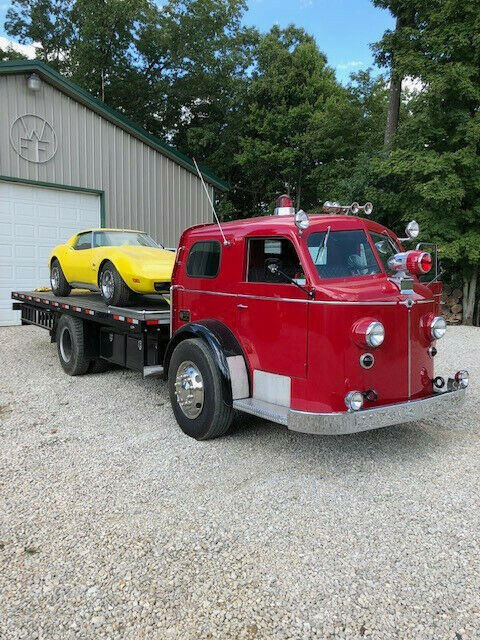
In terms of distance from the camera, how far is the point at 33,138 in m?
12.2

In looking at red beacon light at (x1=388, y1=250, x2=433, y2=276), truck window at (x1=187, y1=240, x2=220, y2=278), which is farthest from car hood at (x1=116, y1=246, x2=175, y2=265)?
red beacon light at (x1=388, y1=250, x2=433, y2=276)

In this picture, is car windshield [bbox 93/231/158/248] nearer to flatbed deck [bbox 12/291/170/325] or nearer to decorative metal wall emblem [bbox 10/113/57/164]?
flatbed deck [bbox 12/291/170/325]

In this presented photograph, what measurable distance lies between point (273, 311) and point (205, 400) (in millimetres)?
1077

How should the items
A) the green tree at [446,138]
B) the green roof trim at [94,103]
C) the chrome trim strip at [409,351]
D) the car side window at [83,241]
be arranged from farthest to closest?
the green tree at [446,138] → the green roof trim at [94,103] → the car side window at [83,241] → the chrome trim strip at [409,351]

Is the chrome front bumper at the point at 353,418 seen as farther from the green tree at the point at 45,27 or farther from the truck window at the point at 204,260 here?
the green tree at the point at 45,27

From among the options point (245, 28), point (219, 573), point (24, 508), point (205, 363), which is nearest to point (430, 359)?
point (205, 363)

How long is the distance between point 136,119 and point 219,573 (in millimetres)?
27700

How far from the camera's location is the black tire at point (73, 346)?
7227mm

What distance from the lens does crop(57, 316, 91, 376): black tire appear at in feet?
23.7

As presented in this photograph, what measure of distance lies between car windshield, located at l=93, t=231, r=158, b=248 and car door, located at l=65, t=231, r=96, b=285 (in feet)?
0.56

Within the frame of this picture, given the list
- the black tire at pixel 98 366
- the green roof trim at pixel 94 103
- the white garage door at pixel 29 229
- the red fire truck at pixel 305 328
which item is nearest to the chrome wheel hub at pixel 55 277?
the black tire at pixel 98 366

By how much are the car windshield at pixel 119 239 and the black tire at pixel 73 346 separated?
48.7 inches

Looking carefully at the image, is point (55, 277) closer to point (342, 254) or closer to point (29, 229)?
point (29, 229)

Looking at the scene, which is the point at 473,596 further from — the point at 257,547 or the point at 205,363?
the point at 205,363
